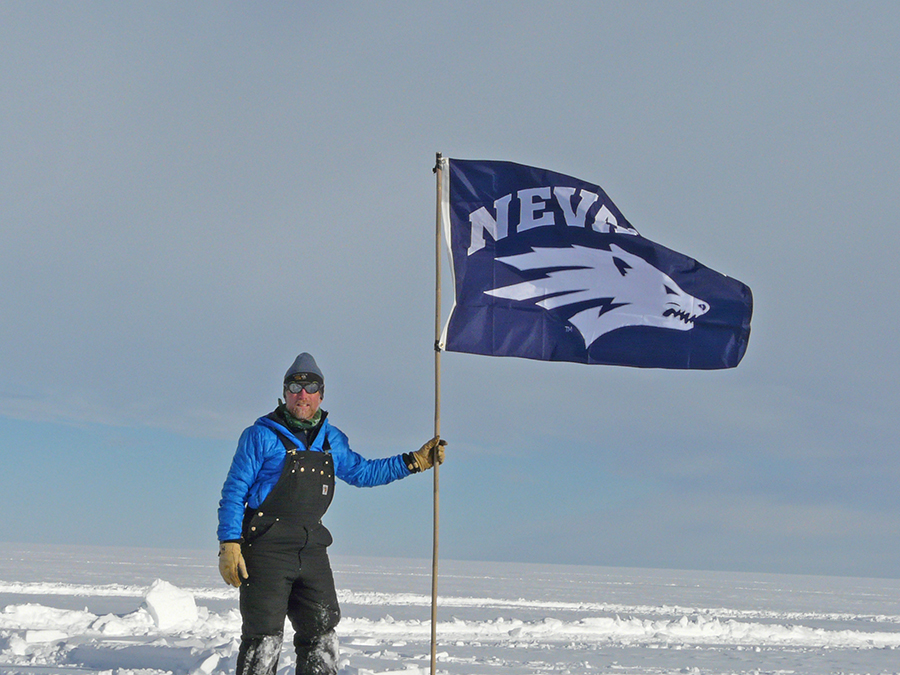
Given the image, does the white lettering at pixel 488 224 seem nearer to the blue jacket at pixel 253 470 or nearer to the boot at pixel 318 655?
the blue jacket at pixel 253 470

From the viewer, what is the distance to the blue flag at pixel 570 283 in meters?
5.05

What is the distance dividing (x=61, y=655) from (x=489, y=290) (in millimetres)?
4967

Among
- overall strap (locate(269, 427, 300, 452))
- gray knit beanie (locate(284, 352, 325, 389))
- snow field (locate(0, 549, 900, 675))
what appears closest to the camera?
overall strap (locate(269, 427, 300, 452))

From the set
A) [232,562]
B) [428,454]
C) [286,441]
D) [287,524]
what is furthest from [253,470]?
[428,454]

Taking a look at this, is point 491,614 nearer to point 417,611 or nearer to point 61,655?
point 417,611

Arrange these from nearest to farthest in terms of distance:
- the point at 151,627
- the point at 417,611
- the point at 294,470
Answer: the point at 294,470 → the point at 151,627 → the point at 417,611

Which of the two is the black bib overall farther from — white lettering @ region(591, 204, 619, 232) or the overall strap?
white lettering @ region(591, 204, 619, 232)

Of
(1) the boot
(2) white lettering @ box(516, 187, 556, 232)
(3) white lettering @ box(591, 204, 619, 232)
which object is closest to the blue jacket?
(1) the boot

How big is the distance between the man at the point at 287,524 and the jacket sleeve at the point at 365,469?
0.04 feet

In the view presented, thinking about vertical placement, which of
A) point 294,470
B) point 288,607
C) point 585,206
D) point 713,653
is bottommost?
point 713,653

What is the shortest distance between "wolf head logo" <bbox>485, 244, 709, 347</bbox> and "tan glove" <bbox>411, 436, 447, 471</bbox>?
118 cm

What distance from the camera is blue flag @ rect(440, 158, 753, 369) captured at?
5047 millimetres

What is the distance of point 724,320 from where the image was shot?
5316 millimetres

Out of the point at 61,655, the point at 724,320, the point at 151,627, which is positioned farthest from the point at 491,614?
the point at 724,320
